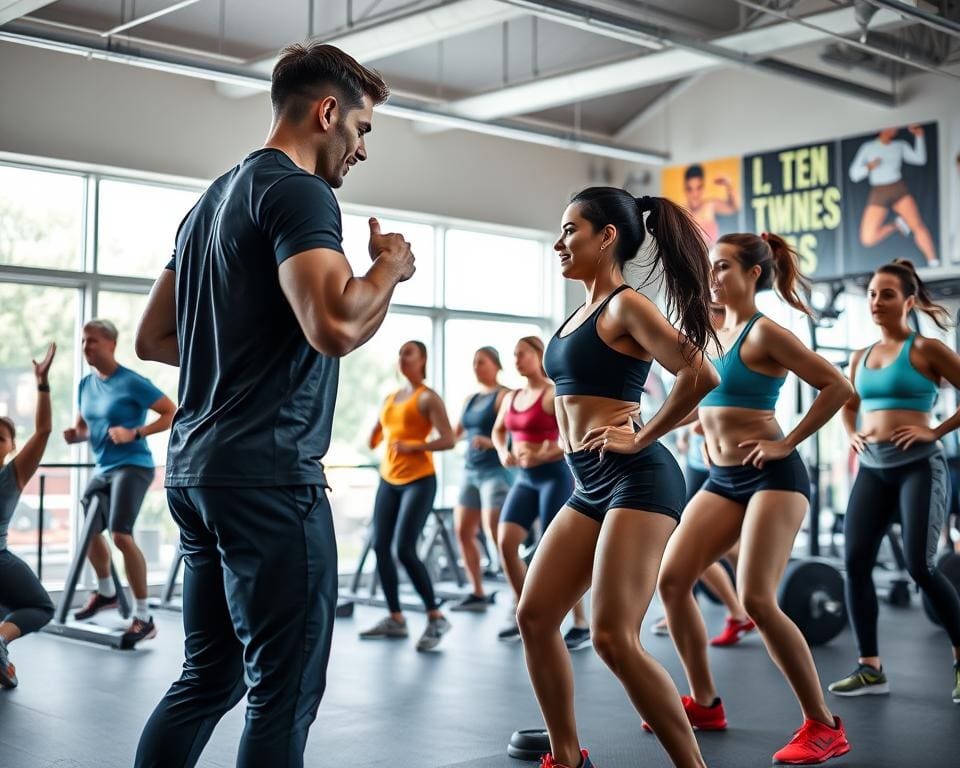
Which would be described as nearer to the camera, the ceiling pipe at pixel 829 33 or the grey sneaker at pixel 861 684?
the grey sneaker at pixel 861 684

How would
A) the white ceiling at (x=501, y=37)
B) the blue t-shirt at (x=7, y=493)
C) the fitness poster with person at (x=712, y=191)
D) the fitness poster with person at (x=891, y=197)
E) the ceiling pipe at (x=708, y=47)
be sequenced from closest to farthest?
the blue t-shirt at (x=7, y=493) < the ceiling pipe at (x=708, y=47) < the white ceiling at (x=501, y=37) < the fitness poster with person at (x=891, y=197) < the fitness poster with person at (x=712, y=191)

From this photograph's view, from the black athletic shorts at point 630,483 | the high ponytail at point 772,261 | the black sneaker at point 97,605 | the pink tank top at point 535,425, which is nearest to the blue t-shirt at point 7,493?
the black sneaker at point 97,605

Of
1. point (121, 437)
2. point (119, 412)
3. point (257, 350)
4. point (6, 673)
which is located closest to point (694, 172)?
point (119, 412)

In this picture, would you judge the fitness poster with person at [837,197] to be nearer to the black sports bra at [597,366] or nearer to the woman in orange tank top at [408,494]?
the woman in orange tank top at [408,494]

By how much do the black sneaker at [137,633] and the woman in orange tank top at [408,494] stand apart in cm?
103

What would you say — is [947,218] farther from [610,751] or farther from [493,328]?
[610,751]

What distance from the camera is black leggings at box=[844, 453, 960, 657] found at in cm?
423

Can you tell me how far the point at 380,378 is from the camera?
9.58m

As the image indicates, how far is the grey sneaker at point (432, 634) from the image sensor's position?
5.69 m

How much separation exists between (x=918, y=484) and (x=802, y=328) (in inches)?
218

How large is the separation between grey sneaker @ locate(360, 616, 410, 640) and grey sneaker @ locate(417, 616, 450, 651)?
0.24 meters

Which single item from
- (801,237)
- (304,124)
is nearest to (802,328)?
(801,237)

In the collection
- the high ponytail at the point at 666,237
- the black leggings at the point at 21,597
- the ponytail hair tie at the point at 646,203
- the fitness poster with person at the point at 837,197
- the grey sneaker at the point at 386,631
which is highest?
the fitness poster with person at the point at 837,197

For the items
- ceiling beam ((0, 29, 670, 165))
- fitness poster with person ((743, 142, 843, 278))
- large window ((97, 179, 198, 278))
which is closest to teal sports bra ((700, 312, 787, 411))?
ceiling beam ((0, 29, 670, 165))
